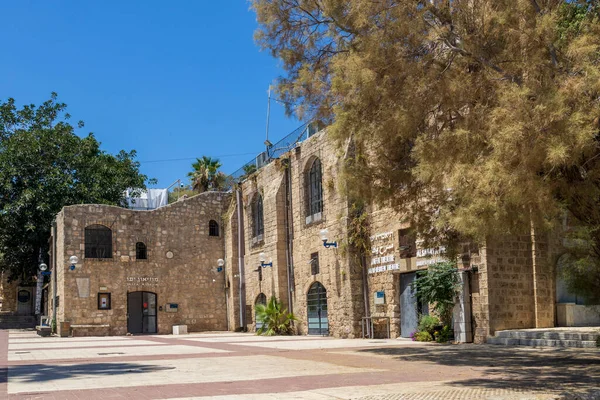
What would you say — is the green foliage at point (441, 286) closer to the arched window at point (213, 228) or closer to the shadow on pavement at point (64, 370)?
the shadow on pavement at point (64, 370)

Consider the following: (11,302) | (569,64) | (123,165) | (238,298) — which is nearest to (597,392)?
(569,64)

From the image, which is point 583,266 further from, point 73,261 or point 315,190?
point 73,261

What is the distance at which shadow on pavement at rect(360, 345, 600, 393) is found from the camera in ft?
28.7

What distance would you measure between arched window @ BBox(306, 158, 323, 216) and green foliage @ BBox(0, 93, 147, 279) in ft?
45.0

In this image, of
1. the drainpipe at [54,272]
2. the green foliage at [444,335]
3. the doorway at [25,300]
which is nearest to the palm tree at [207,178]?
the drainpipe at [54,272]

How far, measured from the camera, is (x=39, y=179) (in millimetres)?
32750

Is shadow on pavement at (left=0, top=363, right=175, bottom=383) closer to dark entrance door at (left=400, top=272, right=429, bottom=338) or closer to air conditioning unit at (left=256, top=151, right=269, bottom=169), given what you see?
dark entrance door at (left=400, top=272, right=429, bottom=338)

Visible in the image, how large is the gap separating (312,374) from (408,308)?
371 inches

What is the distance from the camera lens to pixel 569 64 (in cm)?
896

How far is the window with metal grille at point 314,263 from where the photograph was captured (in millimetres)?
22938

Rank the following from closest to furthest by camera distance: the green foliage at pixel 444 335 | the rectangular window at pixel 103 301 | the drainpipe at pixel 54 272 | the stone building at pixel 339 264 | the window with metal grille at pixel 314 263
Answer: the stone building at pixel 339 264 → the green foliage at pixel 444 335 → the window with metal grille at pixel 314 263 → the rectangular window at pixel 103 301 → the drainpipe at pixel 54 272

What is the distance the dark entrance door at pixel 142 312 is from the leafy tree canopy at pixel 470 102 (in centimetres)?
1905

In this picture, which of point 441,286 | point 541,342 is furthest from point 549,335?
point 441,286

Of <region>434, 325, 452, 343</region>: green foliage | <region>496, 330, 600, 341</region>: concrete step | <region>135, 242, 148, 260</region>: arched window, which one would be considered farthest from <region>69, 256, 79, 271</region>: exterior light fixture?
<region>496, 330, 600, 341</region>: concrete step
